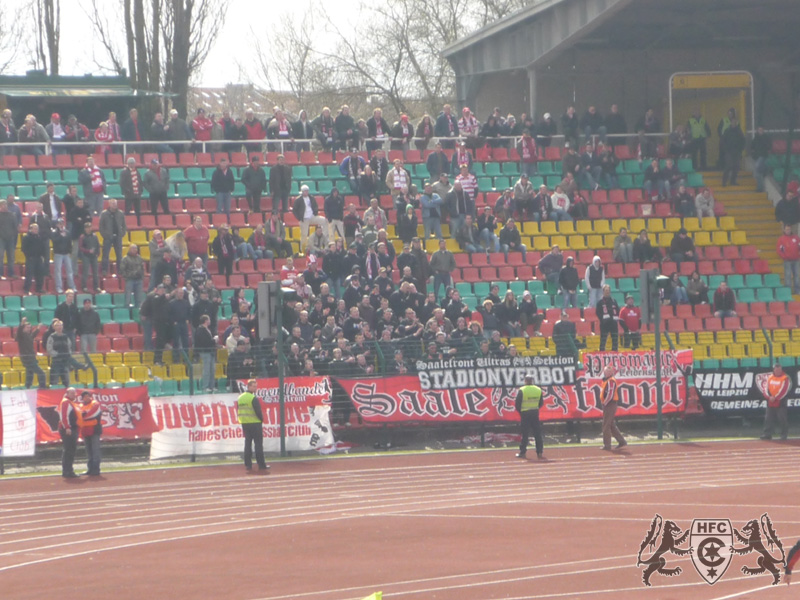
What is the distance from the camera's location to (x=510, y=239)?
29500 mm

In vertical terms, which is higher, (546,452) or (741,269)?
(741,269)

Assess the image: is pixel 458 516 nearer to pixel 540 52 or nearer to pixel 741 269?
pixel 741 269

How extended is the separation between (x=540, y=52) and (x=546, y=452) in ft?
49.8

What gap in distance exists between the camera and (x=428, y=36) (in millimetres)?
55438

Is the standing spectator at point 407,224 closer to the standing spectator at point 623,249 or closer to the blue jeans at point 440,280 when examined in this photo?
the blue jeans at point 440,280

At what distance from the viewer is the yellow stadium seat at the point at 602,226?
31.1 metres

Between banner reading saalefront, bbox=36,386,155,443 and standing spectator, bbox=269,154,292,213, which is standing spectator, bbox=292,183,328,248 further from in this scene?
banner reading saalefront, bbox=36,386,155,443

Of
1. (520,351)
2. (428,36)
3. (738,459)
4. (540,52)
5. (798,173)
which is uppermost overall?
(428,36)

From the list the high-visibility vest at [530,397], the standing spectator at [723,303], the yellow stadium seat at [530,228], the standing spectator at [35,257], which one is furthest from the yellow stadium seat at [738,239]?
the standing spectator at [35,257]

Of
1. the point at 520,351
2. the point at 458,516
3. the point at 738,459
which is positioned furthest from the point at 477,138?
the point at 458,516

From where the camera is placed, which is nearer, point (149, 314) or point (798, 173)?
point (149, 314)

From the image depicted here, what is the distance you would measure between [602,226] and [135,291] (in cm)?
1140

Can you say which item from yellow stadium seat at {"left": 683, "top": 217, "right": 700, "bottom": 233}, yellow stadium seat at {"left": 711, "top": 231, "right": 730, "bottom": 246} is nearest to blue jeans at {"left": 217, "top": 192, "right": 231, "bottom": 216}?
yellow stadium seat at {"left": 683, "top": 217, "right": 700, "bottom": 233}

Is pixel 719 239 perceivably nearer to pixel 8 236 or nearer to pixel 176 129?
pixel 176 129
